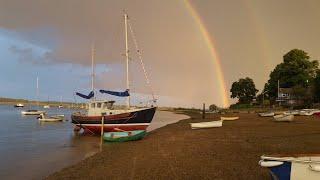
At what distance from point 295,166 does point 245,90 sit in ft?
465

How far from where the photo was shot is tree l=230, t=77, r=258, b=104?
15188 cm

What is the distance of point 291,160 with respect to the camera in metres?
13.1

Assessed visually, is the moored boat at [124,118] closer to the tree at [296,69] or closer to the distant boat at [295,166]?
the distant boat at [295,166]

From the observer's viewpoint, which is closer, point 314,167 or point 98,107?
point 314,167

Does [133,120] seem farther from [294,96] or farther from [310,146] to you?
[294,96]

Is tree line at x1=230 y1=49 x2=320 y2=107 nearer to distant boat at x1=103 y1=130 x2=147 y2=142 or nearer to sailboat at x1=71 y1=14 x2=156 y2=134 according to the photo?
sailboat at x1=71 y1=14 x2=156 y2=134

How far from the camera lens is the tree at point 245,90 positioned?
15188 centimetres

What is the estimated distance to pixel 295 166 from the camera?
13125 millimetres

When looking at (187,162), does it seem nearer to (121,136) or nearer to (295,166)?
(295,166)

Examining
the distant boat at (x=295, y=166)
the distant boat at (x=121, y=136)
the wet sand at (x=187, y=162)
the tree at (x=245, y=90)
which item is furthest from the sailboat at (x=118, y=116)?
the tree at (x=245, y=90)

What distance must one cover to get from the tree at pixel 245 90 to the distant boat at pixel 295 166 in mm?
140885

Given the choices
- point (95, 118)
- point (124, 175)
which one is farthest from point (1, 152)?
point (124, 175)

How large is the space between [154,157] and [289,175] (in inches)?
492

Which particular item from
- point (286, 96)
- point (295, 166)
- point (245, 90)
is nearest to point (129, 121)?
point (295, 166)
